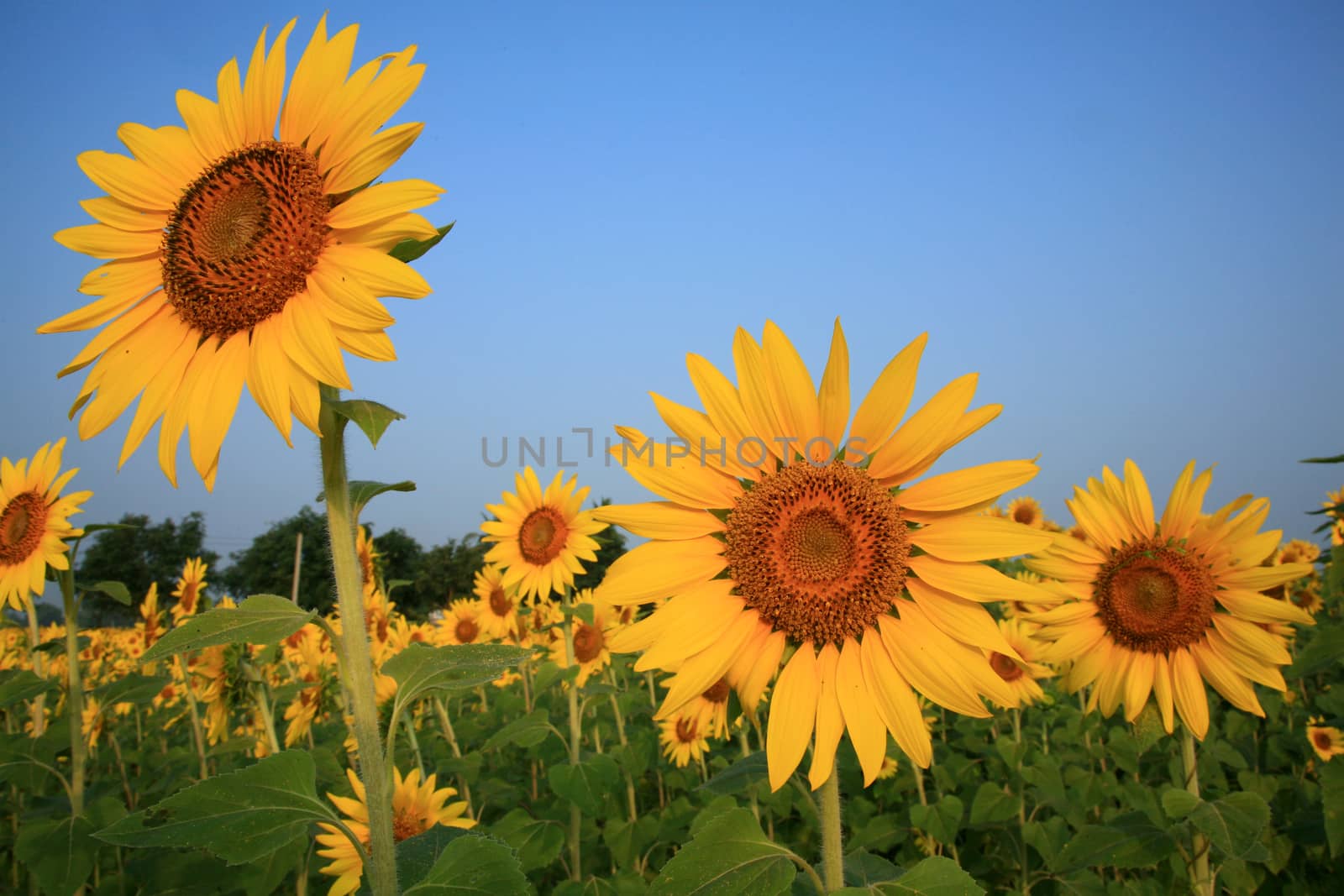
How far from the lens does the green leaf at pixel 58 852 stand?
11.8 feet

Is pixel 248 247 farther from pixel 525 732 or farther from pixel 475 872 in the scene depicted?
pixel 525 732

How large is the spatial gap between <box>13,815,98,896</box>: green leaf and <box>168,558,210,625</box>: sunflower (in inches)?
213

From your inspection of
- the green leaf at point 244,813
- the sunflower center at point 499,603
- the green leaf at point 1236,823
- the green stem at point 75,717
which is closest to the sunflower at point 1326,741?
the green leaf at point 1236,823

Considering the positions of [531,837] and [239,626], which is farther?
[531,837]

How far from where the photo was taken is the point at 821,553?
2.21 metres

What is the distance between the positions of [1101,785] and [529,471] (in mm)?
4831

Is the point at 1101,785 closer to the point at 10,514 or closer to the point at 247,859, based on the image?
the point at 247,859

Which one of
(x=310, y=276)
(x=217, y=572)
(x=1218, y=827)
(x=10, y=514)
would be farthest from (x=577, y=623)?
(x=217, y=572)

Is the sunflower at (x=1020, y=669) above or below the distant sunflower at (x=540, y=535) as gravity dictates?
below

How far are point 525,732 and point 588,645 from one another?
2.47 m

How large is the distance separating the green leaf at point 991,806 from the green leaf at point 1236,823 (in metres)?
1.65

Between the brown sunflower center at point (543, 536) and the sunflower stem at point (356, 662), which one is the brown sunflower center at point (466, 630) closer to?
the brown sunflower center at point (543, 536)

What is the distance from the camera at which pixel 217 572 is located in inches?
2425

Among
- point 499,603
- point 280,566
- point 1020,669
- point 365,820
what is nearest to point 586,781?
point 365,820
